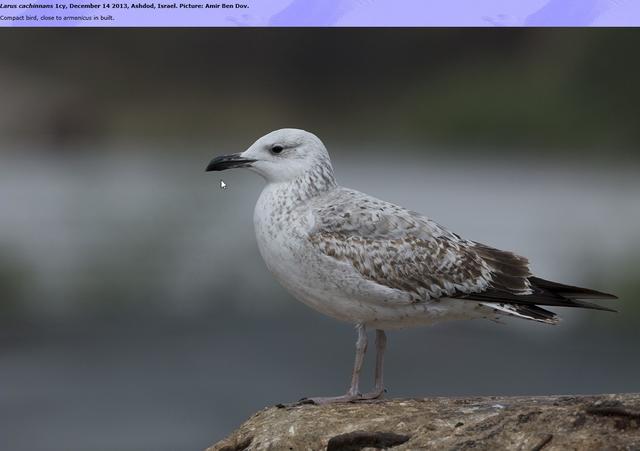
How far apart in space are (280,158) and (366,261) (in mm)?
789

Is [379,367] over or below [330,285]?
below

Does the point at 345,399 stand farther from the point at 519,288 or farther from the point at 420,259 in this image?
the point at 519,288

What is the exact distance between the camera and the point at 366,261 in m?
5.91

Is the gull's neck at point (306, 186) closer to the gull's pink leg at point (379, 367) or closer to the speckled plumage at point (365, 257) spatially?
the speckled plumage at point (365, 257)

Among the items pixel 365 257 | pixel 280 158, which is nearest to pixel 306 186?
pixel 280 158

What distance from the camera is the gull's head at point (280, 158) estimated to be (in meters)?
6.19

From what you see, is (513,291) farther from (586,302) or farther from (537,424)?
(537,424)

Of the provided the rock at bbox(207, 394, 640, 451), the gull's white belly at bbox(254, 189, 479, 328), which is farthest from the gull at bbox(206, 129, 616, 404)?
the rock at bbox(207, 394, 640, 451)

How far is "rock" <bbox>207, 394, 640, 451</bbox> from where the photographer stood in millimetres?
5242

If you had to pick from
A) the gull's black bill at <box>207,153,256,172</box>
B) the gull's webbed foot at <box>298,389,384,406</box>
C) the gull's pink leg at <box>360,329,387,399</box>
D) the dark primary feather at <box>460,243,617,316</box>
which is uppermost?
the gull's black bill at <box>207,153,256,172</box>

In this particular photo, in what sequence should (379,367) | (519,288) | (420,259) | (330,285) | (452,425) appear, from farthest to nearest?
(379,367) < (519,288) < (420,259) < (330,285) < (452,425)

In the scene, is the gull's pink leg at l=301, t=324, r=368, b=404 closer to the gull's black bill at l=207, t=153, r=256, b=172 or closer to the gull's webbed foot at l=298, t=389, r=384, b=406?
the gull's webbed foot at l=298, t=389, r=384, b=406

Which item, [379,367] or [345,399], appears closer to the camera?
[345,399]

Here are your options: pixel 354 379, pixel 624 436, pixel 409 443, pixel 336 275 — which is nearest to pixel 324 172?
pixel 336 275
